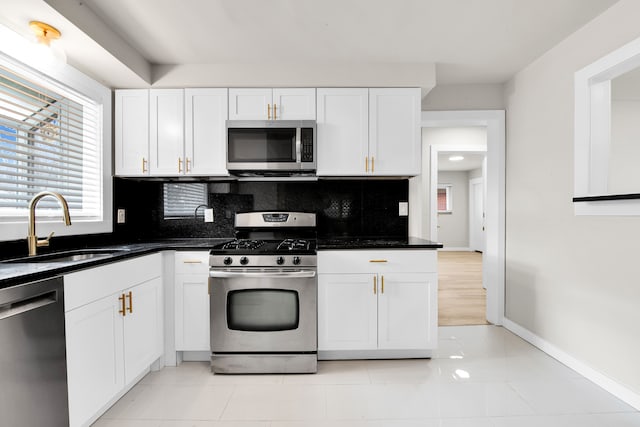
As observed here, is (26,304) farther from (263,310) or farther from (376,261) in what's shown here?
(376,261)

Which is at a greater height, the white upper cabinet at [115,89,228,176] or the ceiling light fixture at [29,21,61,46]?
the ceiling light fixture at [29,21,61,46]

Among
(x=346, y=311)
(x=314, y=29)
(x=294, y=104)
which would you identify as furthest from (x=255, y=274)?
(x=314, y=29)

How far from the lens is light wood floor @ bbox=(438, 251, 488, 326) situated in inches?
136

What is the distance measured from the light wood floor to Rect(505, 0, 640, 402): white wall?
0.50 meters

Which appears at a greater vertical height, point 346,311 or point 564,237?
point 564,237

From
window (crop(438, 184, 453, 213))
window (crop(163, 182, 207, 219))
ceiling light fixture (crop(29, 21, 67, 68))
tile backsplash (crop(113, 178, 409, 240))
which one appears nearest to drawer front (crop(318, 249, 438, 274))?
tile backsplash (crop(113, 178, 409, 240))

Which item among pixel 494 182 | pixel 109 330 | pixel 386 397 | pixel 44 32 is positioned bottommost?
pixel 386 397

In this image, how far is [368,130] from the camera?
105 inches

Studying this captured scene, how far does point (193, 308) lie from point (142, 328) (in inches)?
14.7

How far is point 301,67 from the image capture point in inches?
105

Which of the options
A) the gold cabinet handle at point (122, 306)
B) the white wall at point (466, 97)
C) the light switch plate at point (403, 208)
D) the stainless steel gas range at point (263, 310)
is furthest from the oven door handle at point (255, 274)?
the white wall at point (466, 97)

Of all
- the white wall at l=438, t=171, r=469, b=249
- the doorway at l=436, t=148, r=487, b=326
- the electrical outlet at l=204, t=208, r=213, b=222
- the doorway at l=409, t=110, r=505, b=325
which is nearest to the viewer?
the electrical outlet at l=204, t=208, r=213, b=222

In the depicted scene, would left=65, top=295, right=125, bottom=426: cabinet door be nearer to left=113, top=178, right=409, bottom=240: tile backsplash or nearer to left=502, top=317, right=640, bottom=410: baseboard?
left=113, top=178, right=409, bottom=240: tile backsplash

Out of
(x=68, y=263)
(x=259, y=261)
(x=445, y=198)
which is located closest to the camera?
(x=68, y=263)
